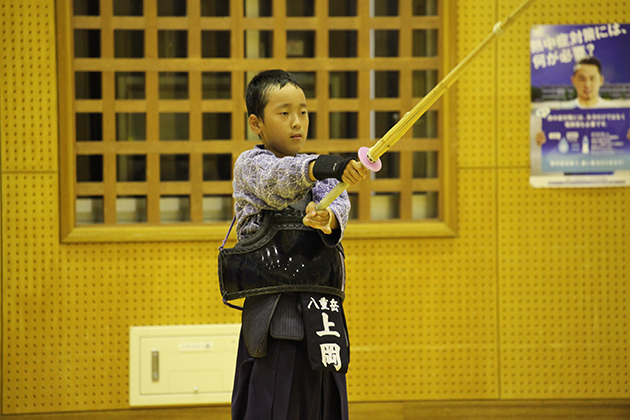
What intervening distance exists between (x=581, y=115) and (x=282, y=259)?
2145mm

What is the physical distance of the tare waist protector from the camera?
1.48 m

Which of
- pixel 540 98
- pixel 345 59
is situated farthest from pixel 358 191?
pixel 540 98

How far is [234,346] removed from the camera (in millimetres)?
2828

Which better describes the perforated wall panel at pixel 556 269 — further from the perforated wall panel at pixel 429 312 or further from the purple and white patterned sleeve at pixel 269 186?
the purple and white patterned sleeve at pixel 269 186

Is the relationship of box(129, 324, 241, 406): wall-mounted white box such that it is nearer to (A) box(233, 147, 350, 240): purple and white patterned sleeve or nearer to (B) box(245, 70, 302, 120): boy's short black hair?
(A) box(233, 147, 350, 240): purple and white patterned sleeve

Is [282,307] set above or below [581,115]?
below

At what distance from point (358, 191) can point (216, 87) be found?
899 mm

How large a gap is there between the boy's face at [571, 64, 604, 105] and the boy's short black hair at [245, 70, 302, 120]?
1957 mm

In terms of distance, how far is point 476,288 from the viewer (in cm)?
293

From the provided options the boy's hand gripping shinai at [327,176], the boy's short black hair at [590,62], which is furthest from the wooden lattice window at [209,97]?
the boy's hand gripping shinai at [327,176]

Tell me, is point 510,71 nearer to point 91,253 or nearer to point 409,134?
point 409,134

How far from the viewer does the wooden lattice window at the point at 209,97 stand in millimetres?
2863

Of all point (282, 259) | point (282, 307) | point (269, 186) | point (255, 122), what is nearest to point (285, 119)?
point (255, 122)

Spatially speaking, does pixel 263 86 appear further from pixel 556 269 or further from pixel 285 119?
pixel 556 269
